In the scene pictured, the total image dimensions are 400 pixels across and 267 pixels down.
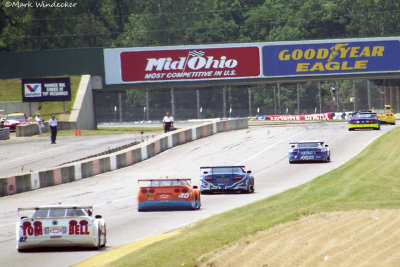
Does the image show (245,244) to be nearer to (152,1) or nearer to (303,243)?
(303,243)

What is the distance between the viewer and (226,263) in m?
13.4

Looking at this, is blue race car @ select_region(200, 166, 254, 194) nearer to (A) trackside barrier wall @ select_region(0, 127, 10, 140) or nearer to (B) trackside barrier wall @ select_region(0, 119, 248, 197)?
(B) trackside barrier wall @ select_region(0, 119, 248, 197)

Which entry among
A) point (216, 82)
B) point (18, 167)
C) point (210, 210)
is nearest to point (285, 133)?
point (216, 82)

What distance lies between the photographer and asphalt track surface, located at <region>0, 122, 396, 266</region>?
19.1 m

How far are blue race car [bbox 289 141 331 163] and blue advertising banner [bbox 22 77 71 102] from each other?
29.5m

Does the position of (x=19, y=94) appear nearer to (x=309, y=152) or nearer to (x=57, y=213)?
(x=309, y=152)

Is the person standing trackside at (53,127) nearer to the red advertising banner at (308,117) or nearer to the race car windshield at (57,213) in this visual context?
the red advertising banner at (308,117)

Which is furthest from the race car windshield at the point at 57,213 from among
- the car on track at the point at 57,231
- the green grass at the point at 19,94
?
the green grass at the point at 19,94

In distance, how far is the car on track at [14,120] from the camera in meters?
65.6

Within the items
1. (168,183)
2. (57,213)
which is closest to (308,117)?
(168,183)

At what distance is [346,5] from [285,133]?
7190 cm

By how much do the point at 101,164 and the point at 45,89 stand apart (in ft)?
85.4

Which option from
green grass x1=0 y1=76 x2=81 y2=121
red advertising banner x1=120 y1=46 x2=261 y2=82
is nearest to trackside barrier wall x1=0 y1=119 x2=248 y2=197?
red advertising banner x1=120 y1=46 x2=261 y2=82

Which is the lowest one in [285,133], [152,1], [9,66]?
[285,133]
